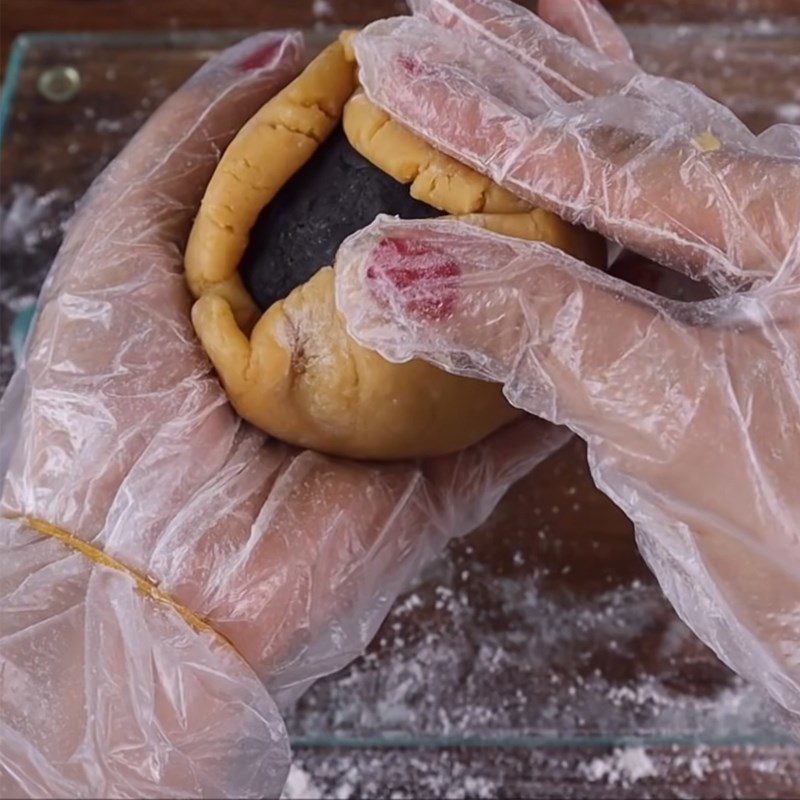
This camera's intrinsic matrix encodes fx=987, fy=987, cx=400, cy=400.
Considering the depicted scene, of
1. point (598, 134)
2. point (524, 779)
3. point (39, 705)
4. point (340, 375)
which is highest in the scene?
point (598, 134)

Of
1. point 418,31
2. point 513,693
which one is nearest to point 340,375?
point 418,31

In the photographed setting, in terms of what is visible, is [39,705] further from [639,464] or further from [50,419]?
[639,464]

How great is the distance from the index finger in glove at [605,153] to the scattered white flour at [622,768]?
0.45m

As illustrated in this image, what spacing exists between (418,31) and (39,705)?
1.58ft

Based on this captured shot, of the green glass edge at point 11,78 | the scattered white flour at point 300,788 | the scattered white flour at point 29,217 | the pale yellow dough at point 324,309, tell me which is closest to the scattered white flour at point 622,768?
the scattered white flour at point 300,788

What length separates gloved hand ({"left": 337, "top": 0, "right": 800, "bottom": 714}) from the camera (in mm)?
527

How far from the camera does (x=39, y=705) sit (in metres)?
0.58

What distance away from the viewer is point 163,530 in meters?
0.64

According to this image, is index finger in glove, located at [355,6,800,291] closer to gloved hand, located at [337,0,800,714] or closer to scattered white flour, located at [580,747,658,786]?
gloved hand, located at [337,0,800,714]

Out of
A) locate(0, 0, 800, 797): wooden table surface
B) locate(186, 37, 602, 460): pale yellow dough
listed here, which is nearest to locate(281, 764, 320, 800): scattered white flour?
locate(0, 0, 800, 797): wooden table surface

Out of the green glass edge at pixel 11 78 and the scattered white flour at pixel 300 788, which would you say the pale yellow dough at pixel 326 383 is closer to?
the scattered white flour at pixel 300 788

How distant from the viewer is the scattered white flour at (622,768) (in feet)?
2.70

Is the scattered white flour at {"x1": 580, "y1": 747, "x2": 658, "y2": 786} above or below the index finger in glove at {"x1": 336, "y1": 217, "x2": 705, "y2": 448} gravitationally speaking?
below

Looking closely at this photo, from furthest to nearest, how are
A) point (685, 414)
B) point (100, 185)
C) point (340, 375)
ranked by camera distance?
point (100, 185) < point (340, 375) < point (685, 414)
